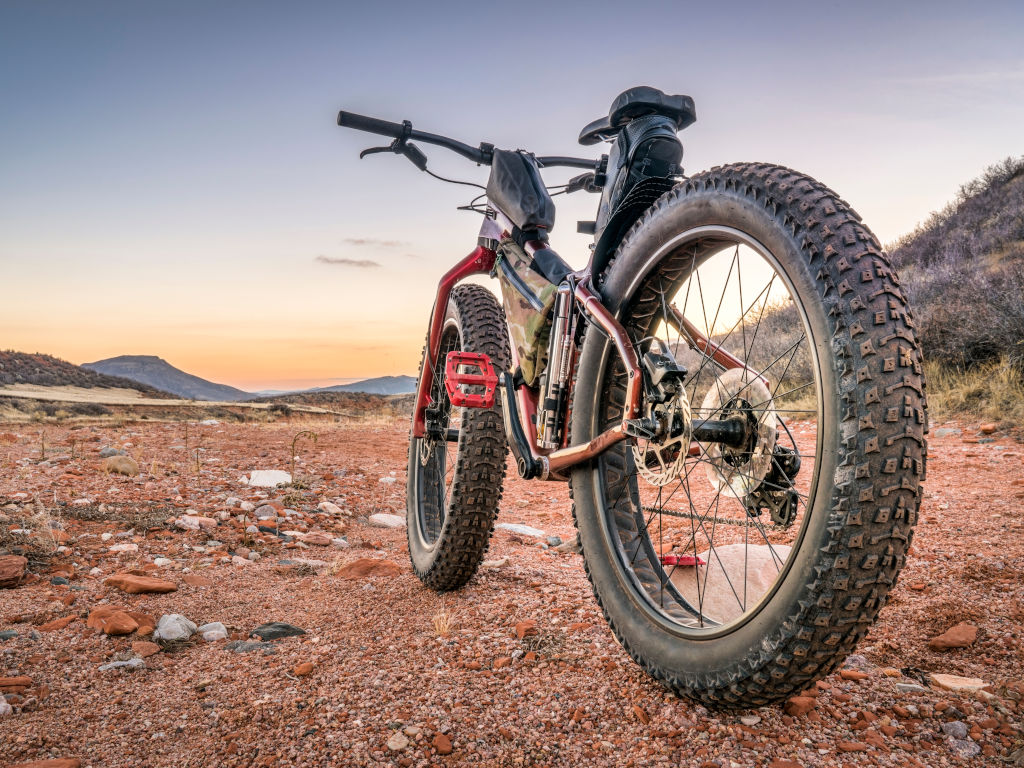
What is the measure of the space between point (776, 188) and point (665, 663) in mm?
1268

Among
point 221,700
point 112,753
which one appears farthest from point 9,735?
point 221,700

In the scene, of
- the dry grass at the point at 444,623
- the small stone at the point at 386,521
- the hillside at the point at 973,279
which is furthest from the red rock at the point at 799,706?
the hillside at the point at 973,279

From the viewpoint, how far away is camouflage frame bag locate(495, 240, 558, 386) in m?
2.63

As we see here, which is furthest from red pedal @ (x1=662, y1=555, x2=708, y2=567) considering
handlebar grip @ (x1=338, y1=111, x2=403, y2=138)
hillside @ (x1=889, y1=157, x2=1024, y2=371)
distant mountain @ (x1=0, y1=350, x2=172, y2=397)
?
distant mountain @ (x1=0, y1=350, x2=172, y2=397)

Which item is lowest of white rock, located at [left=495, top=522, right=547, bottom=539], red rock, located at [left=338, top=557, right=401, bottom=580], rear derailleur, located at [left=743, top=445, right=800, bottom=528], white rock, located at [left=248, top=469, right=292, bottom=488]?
red rock, located at [left=338, top=557, right=401, bottom=580]

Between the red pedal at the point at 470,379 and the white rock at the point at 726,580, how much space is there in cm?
105

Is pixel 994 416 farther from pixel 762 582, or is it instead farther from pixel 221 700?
pixel 221 700

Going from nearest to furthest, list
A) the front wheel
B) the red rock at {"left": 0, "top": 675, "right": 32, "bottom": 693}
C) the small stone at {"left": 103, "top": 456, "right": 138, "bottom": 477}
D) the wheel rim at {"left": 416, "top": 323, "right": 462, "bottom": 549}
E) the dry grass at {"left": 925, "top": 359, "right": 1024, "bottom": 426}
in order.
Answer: the front wheel → the red rock at {"left": 0, "top": 675, "right": 32, "bottom": 693} → the wheel rim at {"left": 416, "top": 323, "right": 462, "bottom": 549} → the small stone at {"left": 103, "top": 456, "right": 138, "bottom": 477} → the dry grass at {"left": 925, "top": 359, "right": 1024, "bottom": 426}

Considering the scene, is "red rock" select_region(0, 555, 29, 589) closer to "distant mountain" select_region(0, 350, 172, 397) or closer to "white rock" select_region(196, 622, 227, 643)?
"white rock" select_region(196, 622, 227, 643)

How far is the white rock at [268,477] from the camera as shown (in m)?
5.34

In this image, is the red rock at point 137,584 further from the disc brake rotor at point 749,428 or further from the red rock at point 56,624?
the disc brake rotor at point 749,428

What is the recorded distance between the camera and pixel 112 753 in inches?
63.9

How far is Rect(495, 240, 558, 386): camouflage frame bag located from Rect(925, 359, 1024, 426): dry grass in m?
5.08

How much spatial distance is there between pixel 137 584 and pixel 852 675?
9.33 feet
